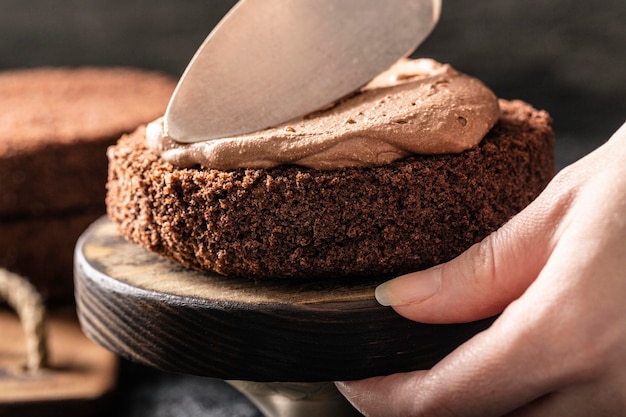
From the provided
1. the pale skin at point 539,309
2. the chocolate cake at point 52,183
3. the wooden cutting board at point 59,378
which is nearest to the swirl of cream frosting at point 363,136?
the pale skin at point 539,309

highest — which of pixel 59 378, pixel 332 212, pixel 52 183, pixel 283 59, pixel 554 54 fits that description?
pixel 283 59

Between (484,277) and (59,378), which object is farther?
(59,378)

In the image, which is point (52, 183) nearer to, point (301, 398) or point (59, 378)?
point (59, 378)

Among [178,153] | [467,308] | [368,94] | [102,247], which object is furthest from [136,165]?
[467,308]

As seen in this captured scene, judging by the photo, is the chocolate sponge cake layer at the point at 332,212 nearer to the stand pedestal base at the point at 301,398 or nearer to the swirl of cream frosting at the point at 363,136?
the swirl of cream frosting at the point at 363,136

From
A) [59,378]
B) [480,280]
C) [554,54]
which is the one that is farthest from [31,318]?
[554,54]

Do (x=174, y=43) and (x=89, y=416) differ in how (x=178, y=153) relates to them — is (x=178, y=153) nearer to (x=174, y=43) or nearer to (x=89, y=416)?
(x=89, y=416)
